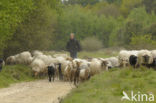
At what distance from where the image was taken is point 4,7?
20.2 metres

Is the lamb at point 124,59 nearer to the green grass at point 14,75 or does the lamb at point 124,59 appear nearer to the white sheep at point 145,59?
the white sheep at point 145,59

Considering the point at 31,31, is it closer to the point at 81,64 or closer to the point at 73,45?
the point at 73,45

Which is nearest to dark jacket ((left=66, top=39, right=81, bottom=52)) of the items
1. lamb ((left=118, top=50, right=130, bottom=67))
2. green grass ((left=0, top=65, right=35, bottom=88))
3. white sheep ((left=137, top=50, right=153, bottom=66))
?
green grass ((left=0, top=65, right=35, bottom=88))

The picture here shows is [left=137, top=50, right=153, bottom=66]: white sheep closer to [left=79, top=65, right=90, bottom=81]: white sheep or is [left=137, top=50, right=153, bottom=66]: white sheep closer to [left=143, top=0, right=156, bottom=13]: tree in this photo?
[left=79, top=65, right=90, bottom=81]: white sheep

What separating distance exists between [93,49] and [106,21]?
748 inches

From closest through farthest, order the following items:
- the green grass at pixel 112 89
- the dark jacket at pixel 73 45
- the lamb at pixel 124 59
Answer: the green grass at pixel 112 89 < the lamb at pixel 124 59 < the dark jacket at pixel 73 45

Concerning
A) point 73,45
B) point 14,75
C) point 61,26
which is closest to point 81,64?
point 14,75

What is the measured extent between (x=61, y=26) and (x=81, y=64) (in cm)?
5760

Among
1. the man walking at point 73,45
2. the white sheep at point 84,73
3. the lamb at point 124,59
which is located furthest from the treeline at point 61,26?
the lamb at point 124,59

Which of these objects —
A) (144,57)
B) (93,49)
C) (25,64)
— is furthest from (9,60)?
(93,49)

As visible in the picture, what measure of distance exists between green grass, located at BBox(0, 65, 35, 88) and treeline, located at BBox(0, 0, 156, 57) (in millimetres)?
1732

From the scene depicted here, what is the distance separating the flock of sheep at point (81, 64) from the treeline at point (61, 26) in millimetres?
2422

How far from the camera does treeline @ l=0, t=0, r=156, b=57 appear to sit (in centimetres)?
2295

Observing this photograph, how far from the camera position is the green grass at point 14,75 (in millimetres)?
19389
